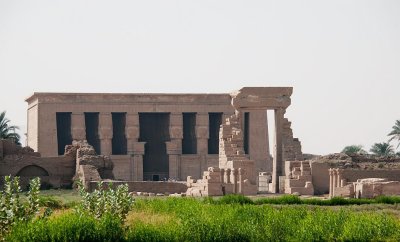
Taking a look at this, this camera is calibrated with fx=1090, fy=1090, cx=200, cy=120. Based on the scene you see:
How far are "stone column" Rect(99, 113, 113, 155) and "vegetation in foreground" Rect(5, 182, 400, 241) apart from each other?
1536 inches

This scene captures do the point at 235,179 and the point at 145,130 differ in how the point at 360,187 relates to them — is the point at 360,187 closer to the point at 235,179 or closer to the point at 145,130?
the point at 235,179

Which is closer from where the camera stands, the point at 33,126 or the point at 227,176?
the point at 227,176

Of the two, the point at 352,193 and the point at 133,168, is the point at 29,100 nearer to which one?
the point at 133,168

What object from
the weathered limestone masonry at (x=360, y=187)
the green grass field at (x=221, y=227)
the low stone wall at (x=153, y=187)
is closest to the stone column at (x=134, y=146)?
the low stone wall at (x=153, y=187)

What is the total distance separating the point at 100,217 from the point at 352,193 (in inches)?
694

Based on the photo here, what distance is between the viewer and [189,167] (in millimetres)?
71750

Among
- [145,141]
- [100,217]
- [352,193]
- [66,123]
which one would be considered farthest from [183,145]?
[100,217]

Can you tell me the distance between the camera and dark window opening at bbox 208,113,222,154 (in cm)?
7325

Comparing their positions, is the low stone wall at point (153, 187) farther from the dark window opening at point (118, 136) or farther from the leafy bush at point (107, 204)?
the dark window opening at point (118, 136)

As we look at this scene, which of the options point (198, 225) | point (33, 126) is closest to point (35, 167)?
point (33, 126)

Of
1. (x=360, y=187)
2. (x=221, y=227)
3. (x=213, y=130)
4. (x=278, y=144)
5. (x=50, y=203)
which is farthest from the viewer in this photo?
(x=213, y=130)

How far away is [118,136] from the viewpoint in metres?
73.6

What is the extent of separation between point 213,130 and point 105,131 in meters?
7.75

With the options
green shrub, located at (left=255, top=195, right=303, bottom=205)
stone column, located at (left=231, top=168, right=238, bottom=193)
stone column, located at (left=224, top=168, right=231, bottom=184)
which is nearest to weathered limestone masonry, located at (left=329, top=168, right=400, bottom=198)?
stone column, located at (left=231, top=168, right=238, bottom=193)
